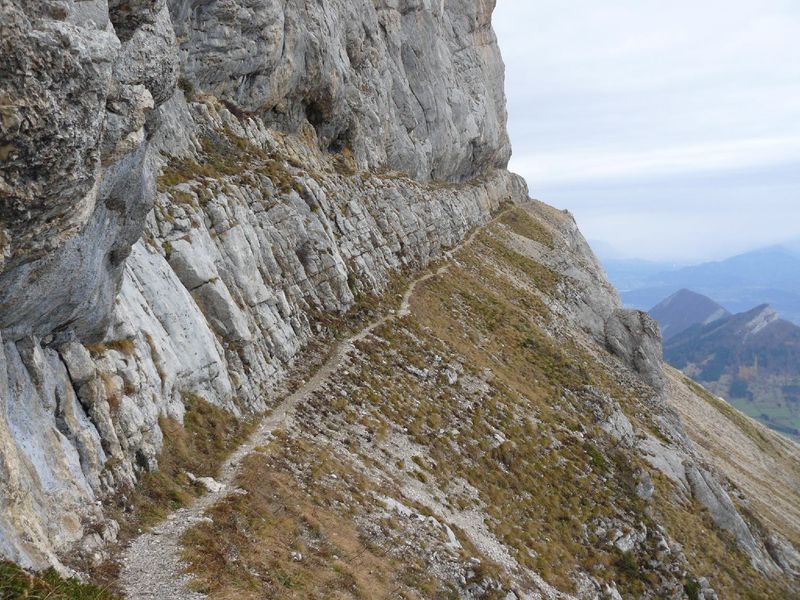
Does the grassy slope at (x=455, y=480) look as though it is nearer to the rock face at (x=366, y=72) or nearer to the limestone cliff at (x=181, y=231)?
the limestone cliff at (x=181, y=231)

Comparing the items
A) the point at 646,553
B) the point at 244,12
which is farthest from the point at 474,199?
the point at 646,553

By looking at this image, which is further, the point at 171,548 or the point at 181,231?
the point at 181,231

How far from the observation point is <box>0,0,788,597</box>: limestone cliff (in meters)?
10.2

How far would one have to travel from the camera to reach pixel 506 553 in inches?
941

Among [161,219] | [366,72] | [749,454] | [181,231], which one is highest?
[366,72]

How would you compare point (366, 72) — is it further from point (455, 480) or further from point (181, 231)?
point (455, 480)

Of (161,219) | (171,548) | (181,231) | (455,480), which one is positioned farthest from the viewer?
(455,480)

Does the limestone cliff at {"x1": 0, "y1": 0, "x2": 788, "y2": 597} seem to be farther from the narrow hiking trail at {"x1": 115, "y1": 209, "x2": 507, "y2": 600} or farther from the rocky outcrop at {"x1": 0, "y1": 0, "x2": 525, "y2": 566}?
the narrow hiking trail at {"x1": 115, "y1": 209, "x2": 507, "y2": 600}

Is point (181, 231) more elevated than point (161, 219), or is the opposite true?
point (161, 219)

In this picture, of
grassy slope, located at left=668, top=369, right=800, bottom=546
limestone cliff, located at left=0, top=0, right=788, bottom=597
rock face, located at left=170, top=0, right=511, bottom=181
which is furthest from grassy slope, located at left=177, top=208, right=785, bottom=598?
grassy slope, located at left=668, top=369, right=800, bottom=546

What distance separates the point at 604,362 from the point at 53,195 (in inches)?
2218

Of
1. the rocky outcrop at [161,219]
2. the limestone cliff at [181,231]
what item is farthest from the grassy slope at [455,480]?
the rocky outcrop at [161,219]

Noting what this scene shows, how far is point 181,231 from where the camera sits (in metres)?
25.4

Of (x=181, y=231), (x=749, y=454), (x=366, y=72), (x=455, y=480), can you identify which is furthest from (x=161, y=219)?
(x=749, y=454)
